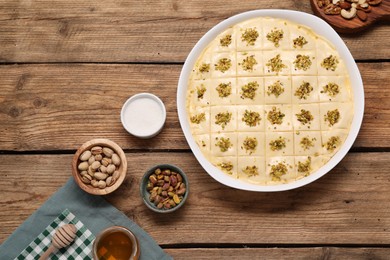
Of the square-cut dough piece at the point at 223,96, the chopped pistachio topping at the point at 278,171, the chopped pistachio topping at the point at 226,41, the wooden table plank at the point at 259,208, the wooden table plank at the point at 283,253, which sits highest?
the chopped pistachio topping at the point at 226,41

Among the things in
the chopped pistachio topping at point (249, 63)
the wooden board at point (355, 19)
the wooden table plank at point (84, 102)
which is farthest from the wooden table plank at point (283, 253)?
the wooden board at point (355, 19)

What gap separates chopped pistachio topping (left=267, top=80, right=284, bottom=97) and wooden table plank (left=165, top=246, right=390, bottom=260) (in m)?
0.50

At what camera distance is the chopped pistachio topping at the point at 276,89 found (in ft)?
5.61

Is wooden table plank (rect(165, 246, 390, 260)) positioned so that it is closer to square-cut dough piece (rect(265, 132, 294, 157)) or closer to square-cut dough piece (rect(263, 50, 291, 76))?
square-cut dough piece (rect(265, 132, 294, 157))

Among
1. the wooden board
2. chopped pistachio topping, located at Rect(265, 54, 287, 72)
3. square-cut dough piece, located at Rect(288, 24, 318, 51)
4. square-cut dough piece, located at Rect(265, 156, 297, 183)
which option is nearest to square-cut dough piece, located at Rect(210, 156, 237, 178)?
square-cut dough piece, located at Rect(265, 156, 297, 183)

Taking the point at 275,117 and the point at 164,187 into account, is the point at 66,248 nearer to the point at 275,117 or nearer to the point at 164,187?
the point at 164,187

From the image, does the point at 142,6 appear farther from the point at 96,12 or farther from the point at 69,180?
the point at 69,180

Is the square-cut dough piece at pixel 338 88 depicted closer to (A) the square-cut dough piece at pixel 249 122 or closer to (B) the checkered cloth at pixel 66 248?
(A) the square-cut dough piece at pixel 249 122

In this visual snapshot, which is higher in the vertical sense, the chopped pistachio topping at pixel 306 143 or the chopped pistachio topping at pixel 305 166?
the chopped pistachio topping at pixel 306 143

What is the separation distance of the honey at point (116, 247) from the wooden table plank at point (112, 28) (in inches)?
23.3

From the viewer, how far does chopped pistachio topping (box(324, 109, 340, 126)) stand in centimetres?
169

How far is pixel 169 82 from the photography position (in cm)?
182

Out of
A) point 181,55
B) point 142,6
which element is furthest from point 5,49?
point 181,55

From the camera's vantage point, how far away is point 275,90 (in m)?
1.71
